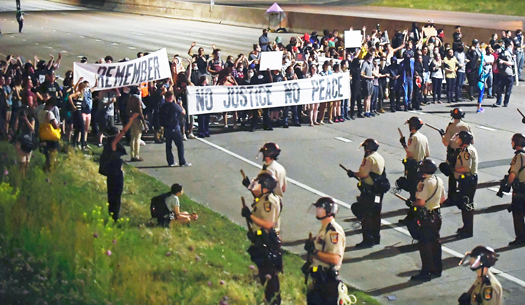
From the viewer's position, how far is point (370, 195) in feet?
37.7

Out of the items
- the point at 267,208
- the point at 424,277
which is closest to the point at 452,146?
the point at 424,277

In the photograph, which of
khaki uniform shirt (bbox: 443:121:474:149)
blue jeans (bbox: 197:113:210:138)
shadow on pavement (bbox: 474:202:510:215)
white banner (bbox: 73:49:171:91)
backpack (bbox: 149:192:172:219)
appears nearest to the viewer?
backpack (bbox: 149:192:172:219)

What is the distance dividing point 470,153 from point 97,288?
7059 mm

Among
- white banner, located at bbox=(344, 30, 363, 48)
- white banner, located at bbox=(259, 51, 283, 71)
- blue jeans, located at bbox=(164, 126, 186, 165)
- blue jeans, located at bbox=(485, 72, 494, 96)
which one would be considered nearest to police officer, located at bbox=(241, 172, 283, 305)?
blue jeans, located at bbox=(164, 126, 186, 165)

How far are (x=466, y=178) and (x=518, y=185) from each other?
0.88m

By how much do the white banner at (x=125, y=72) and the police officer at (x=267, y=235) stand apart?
30.5 feet

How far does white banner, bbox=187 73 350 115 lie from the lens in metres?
18.1

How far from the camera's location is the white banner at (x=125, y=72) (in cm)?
1688

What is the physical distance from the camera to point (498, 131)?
19.9 m

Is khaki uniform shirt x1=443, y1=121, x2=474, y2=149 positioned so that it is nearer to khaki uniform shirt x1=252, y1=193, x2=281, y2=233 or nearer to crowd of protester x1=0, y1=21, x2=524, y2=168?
crowd of protester x1=0, y1=21, x2=524, y2=168

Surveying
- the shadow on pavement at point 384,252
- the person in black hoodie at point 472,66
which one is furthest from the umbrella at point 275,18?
the shadow on pavement at point 384,252

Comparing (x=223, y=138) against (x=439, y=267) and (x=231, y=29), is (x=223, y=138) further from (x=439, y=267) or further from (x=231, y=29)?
(x=231, y=29)

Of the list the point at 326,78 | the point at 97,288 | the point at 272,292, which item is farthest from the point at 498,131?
the point at 97,288

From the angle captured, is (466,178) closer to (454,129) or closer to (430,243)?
(454,129)
